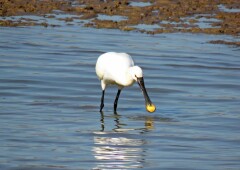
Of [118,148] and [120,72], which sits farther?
[120,72]

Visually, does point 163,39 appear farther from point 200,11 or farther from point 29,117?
point 29,117

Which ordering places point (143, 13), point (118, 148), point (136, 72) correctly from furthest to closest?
point (143, 13)
point (136, 72)
point (118, 148)

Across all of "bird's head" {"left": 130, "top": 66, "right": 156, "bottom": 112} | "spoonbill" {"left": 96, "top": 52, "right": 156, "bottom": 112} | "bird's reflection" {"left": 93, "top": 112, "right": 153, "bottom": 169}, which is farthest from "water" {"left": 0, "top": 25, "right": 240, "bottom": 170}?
"spoonbill" {"left": 96, "top": 52, "right": 156, "bottom": 112}

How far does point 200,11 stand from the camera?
23531 mm

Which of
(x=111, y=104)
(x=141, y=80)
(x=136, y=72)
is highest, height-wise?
(x=136, y=72)

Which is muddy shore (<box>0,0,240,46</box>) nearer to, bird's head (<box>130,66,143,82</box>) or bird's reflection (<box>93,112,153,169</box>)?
bird's head (<box>130,66,143,82</box>)

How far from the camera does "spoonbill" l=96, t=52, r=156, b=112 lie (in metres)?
12.5

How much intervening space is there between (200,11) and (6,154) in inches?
578

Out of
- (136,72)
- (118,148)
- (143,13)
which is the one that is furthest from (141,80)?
(143,13)

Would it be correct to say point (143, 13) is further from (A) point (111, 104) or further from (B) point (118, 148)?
(B) point (118, 148)

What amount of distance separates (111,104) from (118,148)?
369cm

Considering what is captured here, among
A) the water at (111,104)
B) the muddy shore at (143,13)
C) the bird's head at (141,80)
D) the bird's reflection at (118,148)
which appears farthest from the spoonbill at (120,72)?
the muddy shore at (143,13)

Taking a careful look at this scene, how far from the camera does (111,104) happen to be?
1391 cm

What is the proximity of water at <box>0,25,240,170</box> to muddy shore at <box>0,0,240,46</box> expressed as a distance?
0.68 metres
